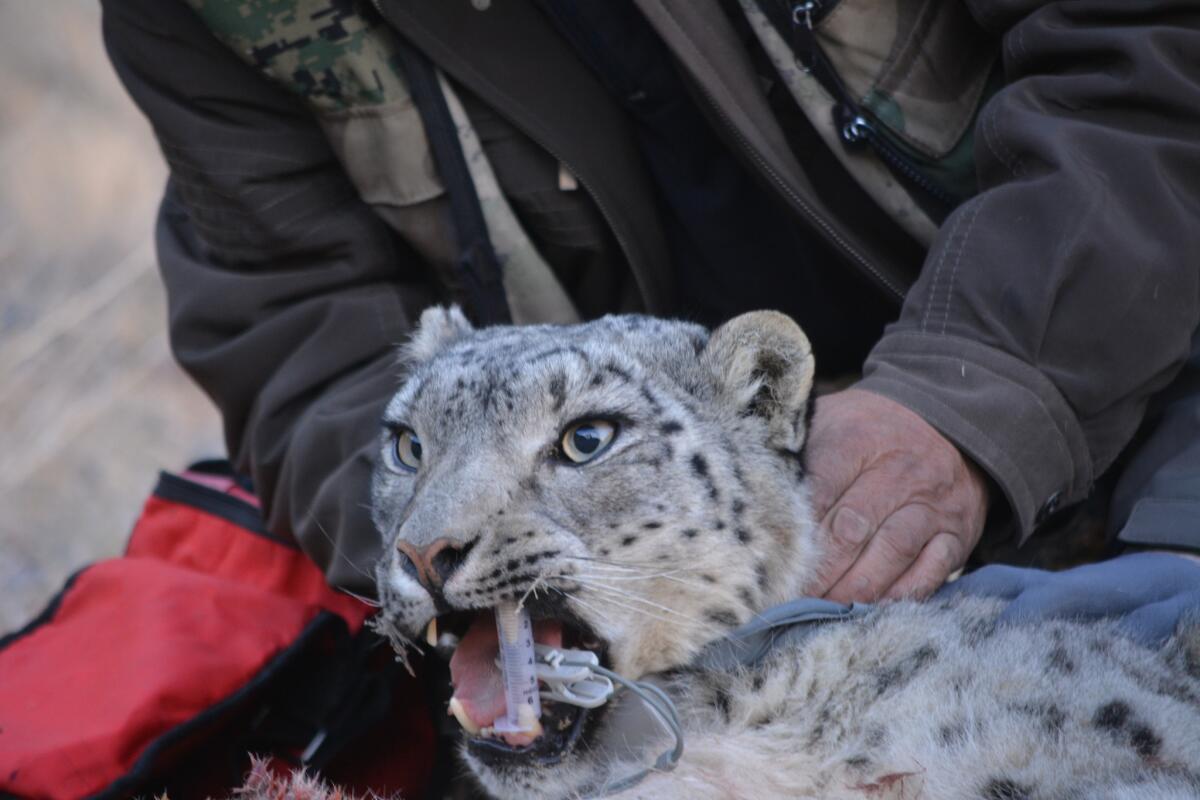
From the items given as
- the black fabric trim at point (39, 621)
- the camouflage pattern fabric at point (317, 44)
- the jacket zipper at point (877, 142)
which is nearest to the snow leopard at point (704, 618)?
the jacket zipper at point (877, 142)

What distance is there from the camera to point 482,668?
2881 millimetres

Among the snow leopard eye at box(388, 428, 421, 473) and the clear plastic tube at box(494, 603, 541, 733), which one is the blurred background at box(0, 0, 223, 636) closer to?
the snow leopard eye at box(388, 428, 421, 473)

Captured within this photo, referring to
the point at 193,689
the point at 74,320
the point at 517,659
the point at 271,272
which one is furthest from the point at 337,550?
the point at 74,320

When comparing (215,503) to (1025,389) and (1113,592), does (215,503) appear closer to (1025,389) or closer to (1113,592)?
(1025,389)

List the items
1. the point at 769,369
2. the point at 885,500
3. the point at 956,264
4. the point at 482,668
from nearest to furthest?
the point at 482,668, the point at 769,369, the point at 885,500, the point at 956,264

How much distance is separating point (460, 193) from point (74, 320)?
5797mm

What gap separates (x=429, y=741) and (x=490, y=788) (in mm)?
1249

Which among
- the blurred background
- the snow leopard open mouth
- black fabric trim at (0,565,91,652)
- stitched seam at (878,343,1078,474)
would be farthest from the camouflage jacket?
the blurred background

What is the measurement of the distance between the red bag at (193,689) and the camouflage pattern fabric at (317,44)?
1661 mm

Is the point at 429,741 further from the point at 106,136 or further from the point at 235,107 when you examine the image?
the point at 106,136

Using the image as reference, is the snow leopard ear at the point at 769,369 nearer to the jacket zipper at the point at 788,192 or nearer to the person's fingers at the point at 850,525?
the person's fingers at the point at 850,525

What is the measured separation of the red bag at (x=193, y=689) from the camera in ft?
11.1

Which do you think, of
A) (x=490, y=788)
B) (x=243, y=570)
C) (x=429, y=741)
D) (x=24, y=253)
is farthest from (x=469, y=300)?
(x=24, y=253)

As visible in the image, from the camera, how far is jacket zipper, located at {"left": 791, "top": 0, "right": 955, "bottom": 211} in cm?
379
